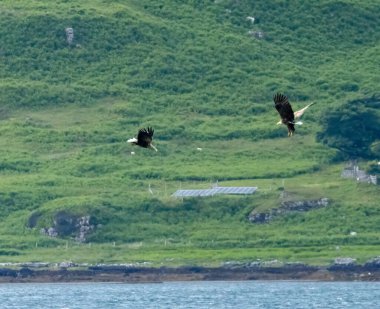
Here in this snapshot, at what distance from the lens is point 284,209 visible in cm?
14888

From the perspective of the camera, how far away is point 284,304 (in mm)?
115875

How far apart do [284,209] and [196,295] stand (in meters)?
21.7

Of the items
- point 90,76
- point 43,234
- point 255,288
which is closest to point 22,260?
point 43,234

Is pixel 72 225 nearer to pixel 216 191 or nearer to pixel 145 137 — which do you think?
pixel 216 191

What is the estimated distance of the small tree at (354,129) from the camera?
157375 millimetres

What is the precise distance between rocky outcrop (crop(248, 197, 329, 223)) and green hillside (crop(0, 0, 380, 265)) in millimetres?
436

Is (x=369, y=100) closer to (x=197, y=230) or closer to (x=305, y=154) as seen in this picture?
(x=305, y=154)

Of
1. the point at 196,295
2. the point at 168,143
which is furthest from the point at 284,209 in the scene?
the point at 168,143

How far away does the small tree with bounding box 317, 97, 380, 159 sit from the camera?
516 ft

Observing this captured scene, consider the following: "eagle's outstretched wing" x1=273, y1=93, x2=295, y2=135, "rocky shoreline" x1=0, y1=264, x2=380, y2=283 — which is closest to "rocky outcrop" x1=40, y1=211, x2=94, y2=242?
"rocky shoreline" x1=0, y1=264, x2=380, y2=283

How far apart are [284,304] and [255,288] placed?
2102cm

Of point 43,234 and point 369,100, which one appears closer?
point 43,234

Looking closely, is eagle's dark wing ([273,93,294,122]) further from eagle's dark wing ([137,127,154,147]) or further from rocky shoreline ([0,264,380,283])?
rocky shoreline ([0,264,380,283])

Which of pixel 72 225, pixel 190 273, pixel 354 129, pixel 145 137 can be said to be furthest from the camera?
pixel 354 129
